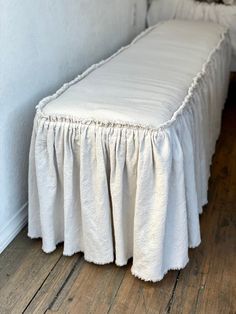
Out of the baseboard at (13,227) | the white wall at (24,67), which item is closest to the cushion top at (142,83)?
the white wall at (24,67)

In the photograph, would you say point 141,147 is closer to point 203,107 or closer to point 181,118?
point 181,118

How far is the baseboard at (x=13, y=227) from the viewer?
5.31ft

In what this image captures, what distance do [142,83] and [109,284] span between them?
2.36 ft

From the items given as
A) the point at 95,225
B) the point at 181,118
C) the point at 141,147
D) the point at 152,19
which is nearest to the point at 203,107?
the point at 181,118

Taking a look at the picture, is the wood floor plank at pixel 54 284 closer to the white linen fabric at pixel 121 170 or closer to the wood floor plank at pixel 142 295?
Answer: the white linen fabric at pixel 121 170

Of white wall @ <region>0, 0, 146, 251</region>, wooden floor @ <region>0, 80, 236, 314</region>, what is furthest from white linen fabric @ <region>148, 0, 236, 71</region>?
wooden floor @ <region>0, 80, 236, 314</region>

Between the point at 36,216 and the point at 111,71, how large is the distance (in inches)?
25.3

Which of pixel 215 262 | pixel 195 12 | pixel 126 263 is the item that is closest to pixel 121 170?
pixel 126 263

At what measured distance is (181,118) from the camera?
4.67 feet

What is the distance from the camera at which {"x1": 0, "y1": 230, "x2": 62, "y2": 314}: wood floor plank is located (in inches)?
54.9

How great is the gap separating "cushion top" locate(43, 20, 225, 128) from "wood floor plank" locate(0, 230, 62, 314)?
54cm

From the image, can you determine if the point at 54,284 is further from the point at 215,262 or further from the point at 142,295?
the point at 215,262

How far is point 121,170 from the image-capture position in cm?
136

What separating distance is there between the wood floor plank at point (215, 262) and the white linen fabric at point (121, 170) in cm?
8
